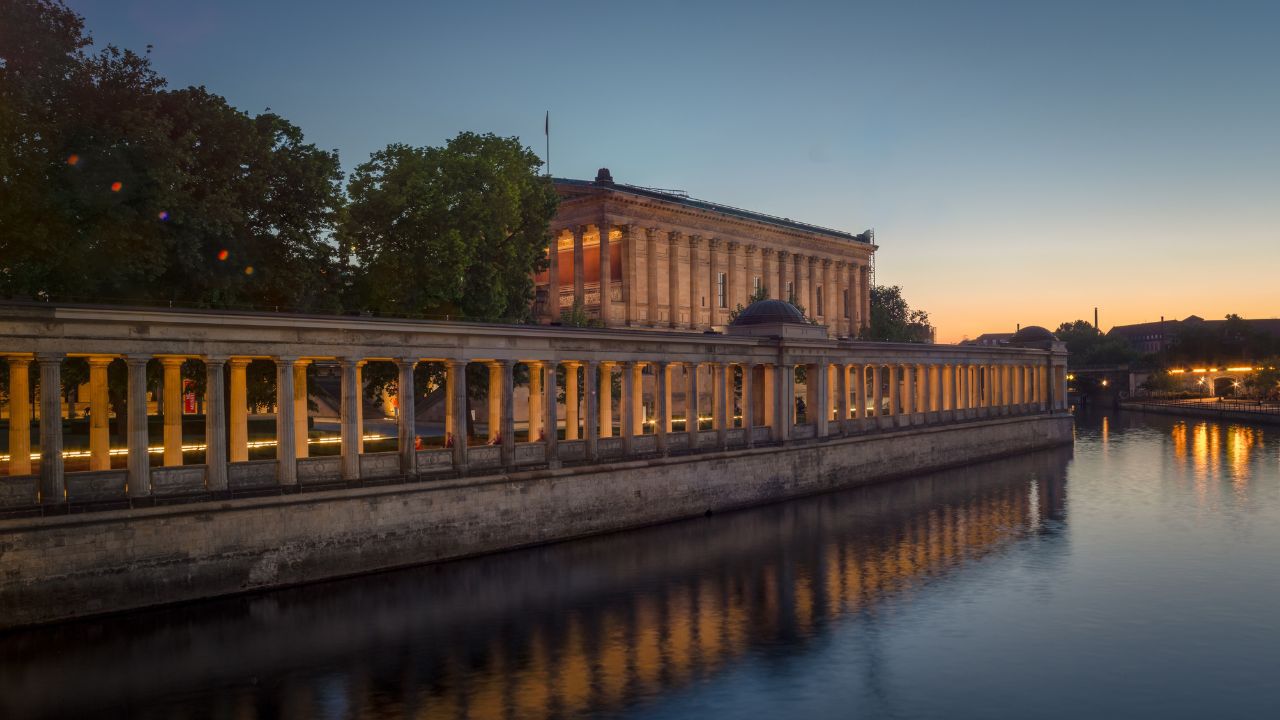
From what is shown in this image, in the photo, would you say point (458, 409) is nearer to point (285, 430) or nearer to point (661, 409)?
point (285, 430)

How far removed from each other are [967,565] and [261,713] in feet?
86.2

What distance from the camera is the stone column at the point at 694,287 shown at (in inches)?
3684

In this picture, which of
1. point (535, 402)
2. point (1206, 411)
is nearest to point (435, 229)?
point (535, 402)

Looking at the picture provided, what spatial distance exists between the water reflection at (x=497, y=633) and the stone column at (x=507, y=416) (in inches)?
151

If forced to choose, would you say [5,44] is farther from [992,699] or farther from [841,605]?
[992,699]

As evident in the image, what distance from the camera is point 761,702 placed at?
23.0 metres

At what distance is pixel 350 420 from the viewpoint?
34.8m

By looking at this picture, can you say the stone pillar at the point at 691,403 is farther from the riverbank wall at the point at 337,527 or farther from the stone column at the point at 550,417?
the stone column at the point at 550,417

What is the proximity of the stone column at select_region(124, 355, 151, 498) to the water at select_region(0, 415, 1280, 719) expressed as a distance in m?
3.76

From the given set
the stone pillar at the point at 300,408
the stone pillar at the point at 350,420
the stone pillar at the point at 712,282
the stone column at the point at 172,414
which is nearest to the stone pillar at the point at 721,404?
the stone pillar at the point at 350,420

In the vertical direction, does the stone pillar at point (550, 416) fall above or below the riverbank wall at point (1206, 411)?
above

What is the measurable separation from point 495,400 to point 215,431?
1254 centimetres

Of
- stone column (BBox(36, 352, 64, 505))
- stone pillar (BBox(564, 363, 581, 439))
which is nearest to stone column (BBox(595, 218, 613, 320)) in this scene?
stone pillar (BBox(564, 363, 581, 439))

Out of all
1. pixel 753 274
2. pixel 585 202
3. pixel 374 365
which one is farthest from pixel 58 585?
pixel 753 274
